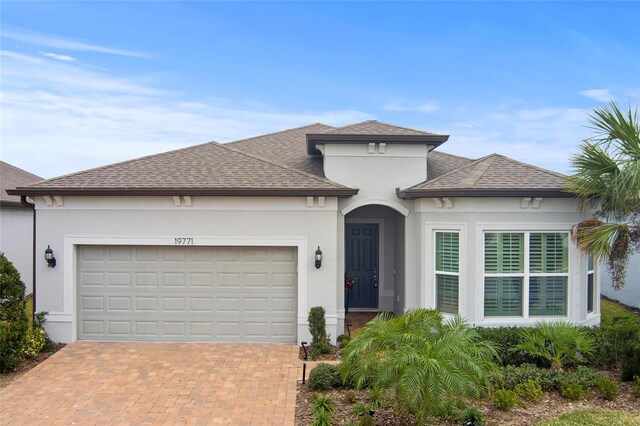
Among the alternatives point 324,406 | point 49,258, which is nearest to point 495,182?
point 324,406

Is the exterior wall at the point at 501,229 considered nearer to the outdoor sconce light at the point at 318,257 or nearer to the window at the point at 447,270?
the window at the point at 447,270

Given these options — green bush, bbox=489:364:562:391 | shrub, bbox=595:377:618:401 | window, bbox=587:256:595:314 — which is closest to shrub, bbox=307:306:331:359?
green bush, bbox=489:364:562:391

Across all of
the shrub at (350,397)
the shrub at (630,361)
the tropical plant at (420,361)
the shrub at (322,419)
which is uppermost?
the tropical plant at (420,361)

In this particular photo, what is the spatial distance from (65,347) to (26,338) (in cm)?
110

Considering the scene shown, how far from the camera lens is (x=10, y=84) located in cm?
1262

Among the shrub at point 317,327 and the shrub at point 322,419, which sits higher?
the shrub at point 317,327

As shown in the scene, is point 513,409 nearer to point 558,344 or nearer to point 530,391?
point 530,391

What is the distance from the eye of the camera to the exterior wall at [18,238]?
15.4 meters

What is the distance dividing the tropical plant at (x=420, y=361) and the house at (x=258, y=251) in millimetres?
3993

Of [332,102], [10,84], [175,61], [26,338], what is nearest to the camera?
[26,338]

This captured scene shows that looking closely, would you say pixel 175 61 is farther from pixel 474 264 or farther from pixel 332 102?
pixel 474 264

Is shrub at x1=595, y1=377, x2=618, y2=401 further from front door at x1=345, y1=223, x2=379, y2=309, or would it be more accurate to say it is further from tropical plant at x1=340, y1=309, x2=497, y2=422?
front door at x1=345, y1=223, x2=379, y2=309

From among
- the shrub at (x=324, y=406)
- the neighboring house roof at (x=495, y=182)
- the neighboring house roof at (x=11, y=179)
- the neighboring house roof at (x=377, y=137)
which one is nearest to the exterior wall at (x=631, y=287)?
the neighboring house roof at (x=495, y=182)

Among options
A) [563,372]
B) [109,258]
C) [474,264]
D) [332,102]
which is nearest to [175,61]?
[332,102]
